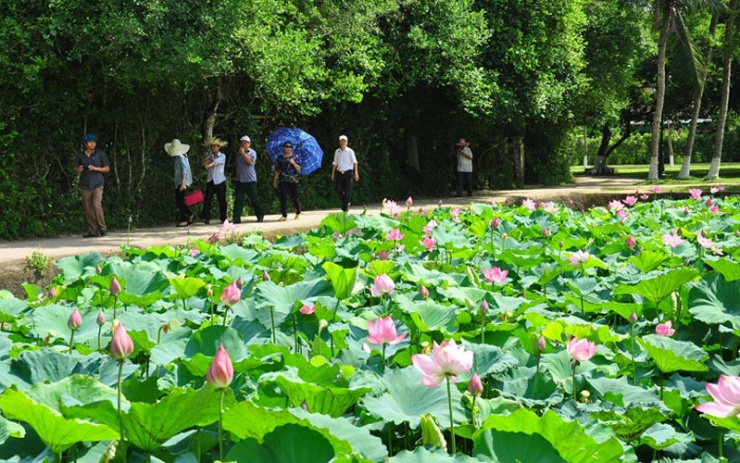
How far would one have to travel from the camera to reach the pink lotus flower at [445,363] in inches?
62.9

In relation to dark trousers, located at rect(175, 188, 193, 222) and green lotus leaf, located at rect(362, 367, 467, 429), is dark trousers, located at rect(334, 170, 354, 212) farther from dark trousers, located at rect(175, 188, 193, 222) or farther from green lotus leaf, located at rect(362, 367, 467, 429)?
green lotus leaf, located at rect(362, 367, 467, 429)

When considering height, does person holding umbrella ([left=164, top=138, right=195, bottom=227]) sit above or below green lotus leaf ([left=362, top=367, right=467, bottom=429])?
above

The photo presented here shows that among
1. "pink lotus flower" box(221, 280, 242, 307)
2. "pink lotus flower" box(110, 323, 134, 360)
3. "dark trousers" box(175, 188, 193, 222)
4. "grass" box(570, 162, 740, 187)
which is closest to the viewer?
"pink lotus flower" box(110, 323, 134, 360)

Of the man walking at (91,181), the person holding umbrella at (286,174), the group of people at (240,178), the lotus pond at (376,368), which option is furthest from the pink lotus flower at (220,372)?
the person holding umbrella at (286,174)

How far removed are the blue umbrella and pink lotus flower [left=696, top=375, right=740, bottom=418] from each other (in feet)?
42.8

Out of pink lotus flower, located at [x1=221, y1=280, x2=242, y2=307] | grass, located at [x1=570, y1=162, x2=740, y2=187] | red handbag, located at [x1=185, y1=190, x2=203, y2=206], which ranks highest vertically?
red handbag, located at [x1=185, y1=190, x2=203, y2=206]

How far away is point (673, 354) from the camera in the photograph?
2.18 m

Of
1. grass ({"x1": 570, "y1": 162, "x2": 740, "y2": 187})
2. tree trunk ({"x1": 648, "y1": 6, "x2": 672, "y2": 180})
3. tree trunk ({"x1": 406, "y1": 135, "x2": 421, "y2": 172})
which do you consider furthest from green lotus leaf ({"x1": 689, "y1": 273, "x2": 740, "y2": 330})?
tree trunk ({"x1": 648, "y1": 6, "x2": 672, "y2": 180})

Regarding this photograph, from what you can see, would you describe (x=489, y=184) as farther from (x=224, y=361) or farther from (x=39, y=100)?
(x=224, y=361)

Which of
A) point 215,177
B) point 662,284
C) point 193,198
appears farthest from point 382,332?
point 193,198

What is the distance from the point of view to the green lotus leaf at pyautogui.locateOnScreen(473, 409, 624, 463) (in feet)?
4.62

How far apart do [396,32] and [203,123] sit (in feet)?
17.1

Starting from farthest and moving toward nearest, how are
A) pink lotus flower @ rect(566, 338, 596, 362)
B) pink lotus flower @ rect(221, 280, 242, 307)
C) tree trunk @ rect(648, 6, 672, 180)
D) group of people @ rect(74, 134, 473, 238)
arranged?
tree trunk @ rect(648, 6, 672, 180) < group of people @ rect(74, 134, 473, 238) < pink lotus flower @ rect(221, 280, 242, 307) < pink lotus flower @ rect(566, 338, 596, 362)

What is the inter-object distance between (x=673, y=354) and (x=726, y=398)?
30.8 inches
